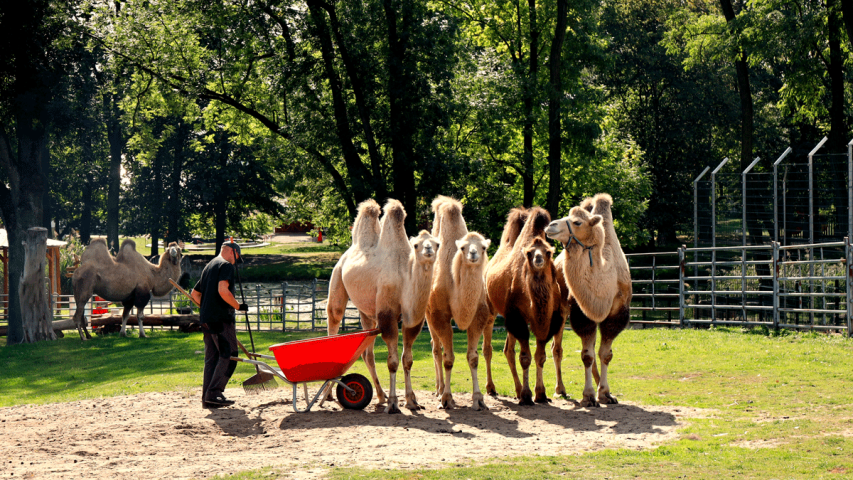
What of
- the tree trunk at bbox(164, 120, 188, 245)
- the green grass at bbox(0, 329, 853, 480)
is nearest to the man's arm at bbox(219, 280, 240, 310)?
the green grass at bbox(0, 329, 853, 480)

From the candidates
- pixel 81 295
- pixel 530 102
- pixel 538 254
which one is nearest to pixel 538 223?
pixel 538 254

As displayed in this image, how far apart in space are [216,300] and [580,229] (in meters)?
4.54

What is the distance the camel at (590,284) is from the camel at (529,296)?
0.28 m

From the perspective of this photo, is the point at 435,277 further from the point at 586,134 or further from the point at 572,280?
the point at 586,134

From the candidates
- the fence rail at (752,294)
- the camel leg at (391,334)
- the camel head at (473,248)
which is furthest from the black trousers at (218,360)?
the fence rail at (752,294)

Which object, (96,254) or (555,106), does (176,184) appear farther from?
(555,106)

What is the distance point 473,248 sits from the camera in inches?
349

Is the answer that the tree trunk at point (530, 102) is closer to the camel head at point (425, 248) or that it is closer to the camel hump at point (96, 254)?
the camel hump at point (96, 254)

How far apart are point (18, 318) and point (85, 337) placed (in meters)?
1.74

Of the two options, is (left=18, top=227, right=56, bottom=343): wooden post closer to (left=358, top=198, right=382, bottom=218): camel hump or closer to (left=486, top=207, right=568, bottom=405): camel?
(left=358, top=198, right=382, bottom=218): camel hump

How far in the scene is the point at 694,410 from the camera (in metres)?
8.84

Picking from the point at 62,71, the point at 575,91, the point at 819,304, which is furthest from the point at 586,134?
the point at 62,71

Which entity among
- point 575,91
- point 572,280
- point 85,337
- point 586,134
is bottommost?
point 85,337

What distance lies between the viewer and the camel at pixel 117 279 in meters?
21.3
